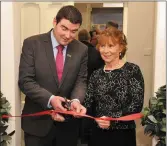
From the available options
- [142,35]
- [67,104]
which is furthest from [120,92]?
[142,35]

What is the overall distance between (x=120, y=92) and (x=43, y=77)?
20.8 inches

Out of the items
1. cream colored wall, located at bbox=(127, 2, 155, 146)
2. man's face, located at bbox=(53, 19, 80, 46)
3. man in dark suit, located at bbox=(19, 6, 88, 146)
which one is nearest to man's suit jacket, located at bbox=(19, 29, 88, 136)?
man in dark suit, located at bbox=(19, 6, 88, 146)

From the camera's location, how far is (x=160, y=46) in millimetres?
2008

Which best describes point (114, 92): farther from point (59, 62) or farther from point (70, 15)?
point (70, 15)

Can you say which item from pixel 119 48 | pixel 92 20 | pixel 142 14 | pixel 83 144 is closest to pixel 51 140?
pixel 119 48

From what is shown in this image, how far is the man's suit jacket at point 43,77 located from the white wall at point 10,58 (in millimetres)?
58

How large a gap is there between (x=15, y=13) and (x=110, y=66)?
2.43 feet

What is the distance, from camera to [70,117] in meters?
2.25

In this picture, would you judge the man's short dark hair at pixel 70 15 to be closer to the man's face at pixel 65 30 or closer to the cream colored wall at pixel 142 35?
the man's face at pixel 65 30

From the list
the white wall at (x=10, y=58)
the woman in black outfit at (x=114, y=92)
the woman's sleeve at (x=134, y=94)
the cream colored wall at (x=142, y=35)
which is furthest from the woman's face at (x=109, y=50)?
the cream colored wall at (x=142, y=35)

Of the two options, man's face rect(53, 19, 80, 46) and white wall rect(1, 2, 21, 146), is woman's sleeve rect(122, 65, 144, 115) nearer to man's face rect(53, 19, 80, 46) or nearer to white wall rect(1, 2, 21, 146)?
man's face rect(53, 19, 80, 46)

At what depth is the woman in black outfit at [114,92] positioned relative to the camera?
209 centimetres

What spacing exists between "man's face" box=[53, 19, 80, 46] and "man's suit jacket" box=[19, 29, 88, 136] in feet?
0.34

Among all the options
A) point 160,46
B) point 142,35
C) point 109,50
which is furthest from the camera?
point 142,35
